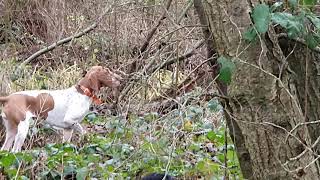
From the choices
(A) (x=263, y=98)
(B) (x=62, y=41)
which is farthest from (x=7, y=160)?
(B) (x=62, y=41)

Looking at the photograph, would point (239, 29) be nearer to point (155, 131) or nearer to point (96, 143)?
point (155, 131)

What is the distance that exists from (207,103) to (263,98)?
1.90m

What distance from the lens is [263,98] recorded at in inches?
148

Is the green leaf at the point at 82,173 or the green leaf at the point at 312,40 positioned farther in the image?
the green leaf at the point at 82,173

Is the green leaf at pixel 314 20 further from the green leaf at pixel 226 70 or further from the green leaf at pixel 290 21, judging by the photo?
the green leaf at pixel 226 70

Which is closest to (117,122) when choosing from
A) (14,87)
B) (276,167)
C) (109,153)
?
(109,153)

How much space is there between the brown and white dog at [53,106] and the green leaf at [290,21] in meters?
4.95

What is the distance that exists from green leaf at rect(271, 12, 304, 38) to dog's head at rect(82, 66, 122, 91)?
5594 millimetres

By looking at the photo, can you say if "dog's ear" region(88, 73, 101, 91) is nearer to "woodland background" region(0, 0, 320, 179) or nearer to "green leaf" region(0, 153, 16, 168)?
"woodland background" region(0, 0, 320, 179)

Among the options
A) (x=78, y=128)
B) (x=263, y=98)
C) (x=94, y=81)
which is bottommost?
(x=78, y=128)

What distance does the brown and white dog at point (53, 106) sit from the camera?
8133 millimetres

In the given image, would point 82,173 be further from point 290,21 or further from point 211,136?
point 290,21

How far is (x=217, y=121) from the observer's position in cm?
827

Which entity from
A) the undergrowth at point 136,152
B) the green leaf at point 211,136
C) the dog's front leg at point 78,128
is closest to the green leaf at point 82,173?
the undergrowth at point 136,152
